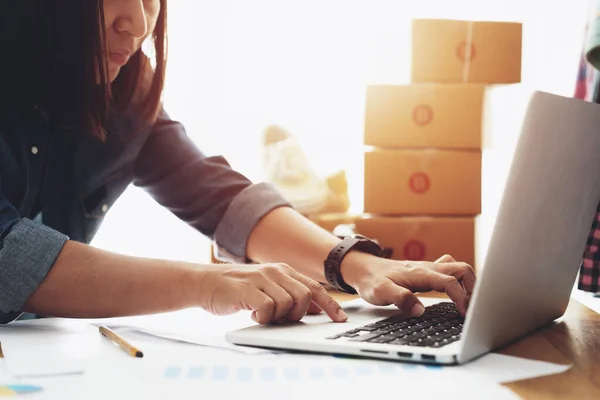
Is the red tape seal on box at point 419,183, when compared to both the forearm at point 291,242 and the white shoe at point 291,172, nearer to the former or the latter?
the white shoe at point 291,172

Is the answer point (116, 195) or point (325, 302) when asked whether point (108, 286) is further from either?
point (116, 195)

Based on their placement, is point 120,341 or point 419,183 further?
point 419,183

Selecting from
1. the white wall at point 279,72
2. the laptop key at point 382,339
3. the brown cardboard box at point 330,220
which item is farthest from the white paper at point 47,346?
the white wall at point 279,72

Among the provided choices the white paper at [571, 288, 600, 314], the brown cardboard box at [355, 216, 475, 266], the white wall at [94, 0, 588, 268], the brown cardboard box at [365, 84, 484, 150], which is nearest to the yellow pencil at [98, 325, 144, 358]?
the white paper at [571, 288, 600, 314]

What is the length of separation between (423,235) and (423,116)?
1.10 feet

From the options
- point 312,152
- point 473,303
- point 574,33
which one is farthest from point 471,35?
point 473,303

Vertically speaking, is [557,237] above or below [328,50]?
below

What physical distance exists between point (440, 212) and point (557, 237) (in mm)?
1300

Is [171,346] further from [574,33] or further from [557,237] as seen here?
[574,33]

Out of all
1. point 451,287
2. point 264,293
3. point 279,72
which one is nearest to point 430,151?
point 279,72

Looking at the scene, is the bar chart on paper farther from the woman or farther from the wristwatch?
the wristwatch

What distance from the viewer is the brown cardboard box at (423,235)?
188cm

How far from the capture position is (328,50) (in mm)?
2586

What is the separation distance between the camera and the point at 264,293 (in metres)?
0.69
